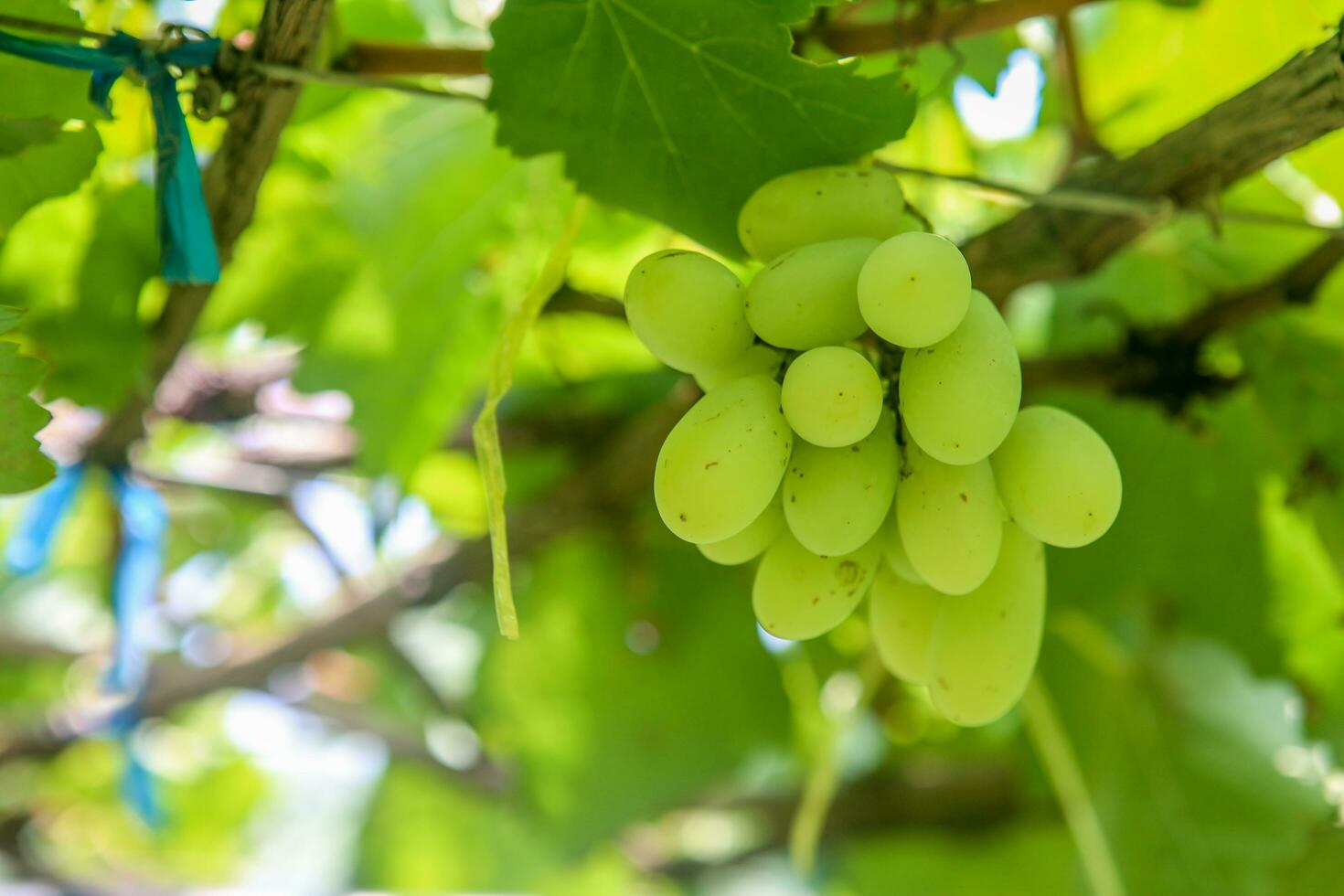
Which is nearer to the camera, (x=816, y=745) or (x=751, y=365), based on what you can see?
(x=751, y=365)

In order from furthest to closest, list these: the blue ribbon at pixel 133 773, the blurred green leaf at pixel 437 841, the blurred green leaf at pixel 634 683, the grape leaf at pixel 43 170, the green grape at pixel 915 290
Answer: the blurred green leaf at pixel 437 841 < the blurred green leaf at pixel 634 683 < the blue ribbon at pixel 133 773 < the grape leaf at pixel 43 170 < the green grape at pixel 915 290

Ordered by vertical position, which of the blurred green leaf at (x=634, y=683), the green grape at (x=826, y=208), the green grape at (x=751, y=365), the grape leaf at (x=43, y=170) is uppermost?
the green grape at (x=826, y=208)

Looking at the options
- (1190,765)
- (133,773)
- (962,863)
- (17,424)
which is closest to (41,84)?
(17,424)

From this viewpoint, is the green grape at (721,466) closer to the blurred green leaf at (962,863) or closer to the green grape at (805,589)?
the green grape at (805,589)

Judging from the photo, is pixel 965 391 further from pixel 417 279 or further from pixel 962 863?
pixel 962 863

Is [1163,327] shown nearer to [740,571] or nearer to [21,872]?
[740,571]

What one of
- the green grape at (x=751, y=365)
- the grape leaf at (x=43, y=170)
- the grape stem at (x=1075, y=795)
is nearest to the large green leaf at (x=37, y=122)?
the grape leaf at (x=43, y=170)

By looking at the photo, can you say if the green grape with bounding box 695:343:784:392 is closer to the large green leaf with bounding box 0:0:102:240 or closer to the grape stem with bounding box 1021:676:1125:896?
the large green leaf with bounding box 0:0:102:240
